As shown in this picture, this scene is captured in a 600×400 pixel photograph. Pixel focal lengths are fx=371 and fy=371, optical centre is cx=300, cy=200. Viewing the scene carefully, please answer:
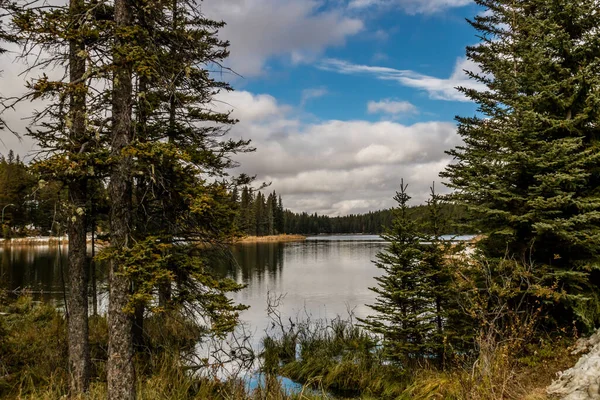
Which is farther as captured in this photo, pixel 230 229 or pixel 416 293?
pixel 416 293

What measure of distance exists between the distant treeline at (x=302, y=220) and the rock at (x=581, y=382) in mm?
3309

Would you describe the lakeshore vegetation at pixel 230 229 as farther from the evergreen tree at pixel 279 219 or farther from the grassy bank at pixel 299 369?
the evergreen tree at pixel 279 219

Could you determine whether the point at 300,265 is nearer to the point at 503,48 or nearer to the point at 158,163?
the point at 503,48

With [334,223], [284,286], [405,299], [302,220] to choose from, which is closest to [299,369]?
[405,299]

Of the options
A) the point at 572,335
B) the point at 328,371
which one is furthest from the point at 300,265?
the point at 572,335

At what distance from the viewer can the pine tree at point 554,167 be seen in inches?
259

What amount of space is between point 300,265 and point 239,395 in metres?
29.7

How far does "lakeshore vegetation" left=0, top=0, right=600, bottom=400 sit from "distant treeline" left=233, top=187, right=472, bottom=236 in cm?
29

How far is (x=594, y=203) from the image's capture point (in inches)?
255

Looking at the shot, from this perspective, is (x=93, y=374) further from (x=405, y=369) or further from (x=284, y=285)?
(x=284, y=285)

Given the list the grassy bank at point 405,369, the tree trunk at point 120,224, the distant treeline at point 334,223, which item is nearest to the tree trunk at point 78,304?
the tree trunk at point 120,224

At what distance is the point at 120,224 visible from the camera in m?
5.62

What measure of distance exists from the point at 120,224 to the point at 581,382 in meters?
6.75

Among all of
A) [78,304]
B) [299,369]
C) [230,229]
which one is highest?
[230,229]
